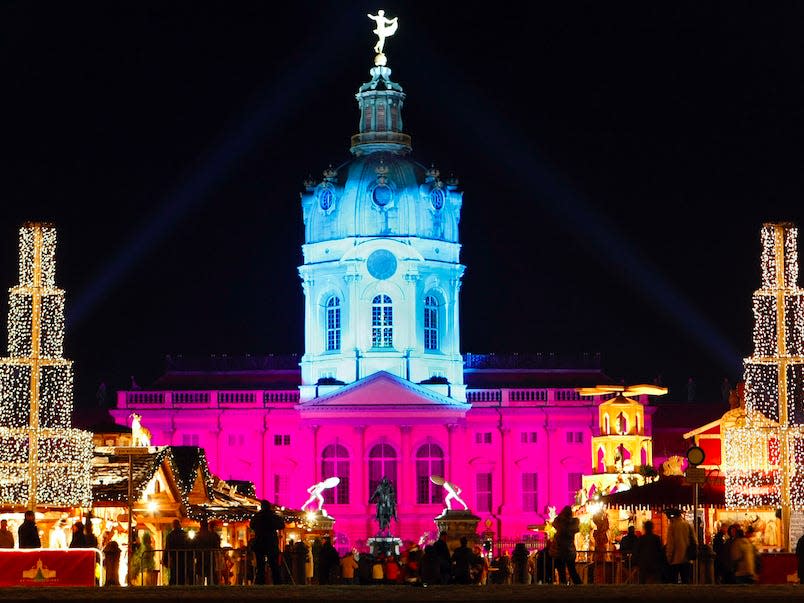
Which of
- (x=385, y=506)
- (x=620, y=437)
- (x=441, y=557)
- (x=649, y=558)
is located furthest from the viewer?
(x=385, y=506)

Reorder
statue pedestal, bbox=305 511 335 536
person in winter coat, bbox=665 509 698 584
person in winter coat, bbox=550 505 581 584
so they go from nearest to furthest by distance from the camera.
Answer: person in winter coat, bbox=665 509 698 584 → person in winter coat, bbox=550 505 581 584 → statue pedestal, bbox=305 511 335 536

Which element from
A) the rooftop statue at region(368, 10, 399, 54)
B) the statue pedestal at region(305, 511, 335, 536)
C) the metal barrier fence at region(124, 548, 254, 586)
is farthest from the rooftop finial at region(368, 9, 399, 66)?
the metal barrier fence at region(124, 548, 254, 586)

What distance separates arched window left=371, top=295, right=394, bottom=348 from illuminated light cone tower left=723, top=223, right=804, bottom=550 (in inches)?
1971

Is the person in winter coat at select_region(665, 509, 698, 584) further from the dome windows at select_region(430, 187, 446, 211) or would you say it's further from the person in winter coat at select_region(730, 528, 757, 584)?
the dome windows at select_region(430, 187, 446, 211)

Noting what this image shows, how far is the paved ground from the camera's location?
90.2 ft

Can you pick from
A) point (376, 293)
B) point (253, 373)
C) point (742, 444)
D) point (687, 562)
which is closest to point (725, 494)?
point (742, 444)

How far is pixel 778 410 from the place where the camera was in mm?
46812

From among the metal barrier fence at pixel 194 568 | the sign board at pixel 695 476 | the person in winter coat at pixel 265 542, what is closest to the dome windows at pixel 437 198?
the metal barrier fence at pixel 194 568

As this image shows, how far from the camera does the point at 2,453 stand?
43.5 metres

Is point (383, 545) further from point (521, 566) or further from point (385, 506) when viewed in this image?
point (521, 566)

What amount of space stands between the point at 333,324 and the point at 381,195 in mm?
6611

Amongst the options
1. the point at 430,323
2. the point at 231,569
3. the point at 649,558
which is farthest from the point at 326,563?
the point at 430,323

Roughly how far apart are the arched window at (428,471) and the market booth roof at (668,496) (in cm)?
4783

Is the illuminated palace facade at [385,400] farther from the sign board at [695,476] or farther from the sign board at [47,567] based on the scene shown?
the sign board at [47,567]
